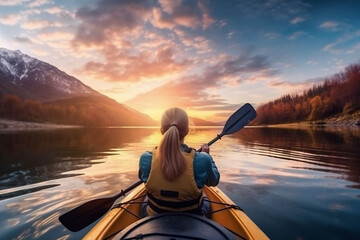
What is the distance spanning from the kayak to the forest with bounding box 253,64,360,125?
329ft

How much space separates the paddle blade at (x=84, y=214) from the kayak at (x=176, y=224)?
2.48 ft

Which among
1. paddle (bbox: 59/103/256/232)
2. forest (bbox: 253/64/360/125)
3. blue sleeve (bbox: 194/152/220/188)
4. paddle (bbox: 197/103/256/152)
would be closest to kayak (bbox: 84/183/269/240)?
blue sleeve (bbox: 194/152/220/188)

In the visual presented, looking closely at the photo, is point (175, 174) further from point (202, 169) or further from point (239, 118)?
point (239, 118)

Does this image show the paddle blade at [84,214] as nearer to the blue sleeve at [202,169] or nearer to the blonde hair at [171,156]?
the blonde hair at [171,156]

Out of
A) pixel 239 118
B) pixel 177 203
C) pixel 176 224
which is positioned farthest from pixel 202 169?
pixel 239 118

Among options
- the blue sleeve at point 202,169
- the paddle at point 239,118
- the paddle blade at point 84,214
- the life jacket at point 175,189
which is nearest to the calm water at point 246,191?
the paddle blade at point 84,214

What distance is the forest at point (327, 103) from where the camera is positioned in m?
89.9

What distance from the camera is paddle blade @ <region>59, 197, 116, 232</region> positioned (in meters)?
4.55

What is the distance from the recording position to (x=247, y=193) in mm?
7820

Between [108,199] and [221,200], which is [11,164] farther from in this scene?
[221,200]

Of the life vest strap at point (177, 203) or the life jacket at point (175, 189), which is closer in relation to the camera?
the life jacket at point (175, 189)

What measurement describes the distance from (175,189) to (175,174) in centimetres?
24

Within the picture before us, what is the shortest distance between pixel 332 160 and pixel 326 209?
819 centimetres

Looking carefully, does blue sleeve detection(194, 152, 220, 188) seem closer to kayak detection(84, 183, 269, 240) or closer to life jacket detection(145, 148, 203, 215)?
life jacket detection(145, 148, 203, 215)
